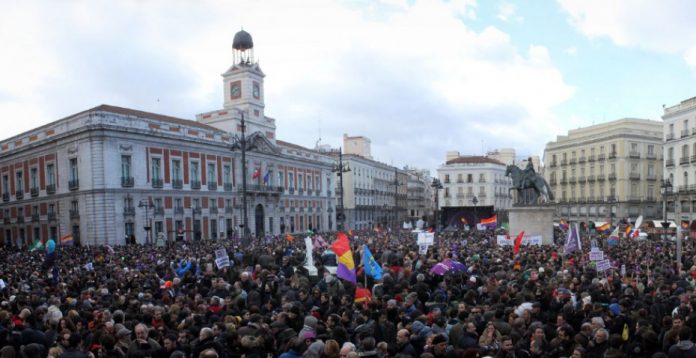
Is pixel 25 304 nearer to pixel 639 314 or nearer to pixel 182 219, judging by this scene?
pixel 639 314

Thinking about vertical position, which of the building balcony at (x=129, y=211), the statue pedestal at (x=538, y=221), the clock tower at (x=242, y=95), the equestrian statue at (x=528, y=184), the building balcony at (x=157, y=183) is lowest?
the statue pedestal at (x=538, y=221)

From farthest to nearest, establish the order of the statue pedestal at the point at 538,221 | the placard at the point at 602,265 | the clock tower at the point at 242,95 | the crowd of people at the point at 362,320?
the clock tower at the point at 242,95 → the statue pedestal at the point at 538,221 → the placard at the point at 602,265 → the crowd of people at the point at 362,320

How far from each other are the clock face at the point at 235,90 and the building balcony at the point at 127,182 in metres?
19.0

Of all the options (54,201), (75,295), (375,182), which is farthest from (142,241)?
(375,182)

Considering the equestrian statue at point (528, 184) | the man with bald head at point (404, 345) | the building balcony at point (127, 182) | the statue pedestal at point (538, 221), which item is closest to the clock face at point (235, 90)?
the building balcony at point (127, 182)

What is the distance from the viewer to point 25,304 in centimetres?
1070

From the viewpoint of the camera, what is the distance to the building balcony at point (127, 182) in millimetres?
40719

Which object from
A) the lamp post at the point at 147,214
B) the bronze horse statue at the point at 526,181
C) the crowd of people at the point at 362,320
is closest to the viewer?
the crowd of people at the point at 362,320

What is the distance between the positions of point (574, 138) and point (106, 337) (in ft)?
231

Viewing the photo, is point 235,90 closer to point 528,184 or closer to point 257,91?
point 257,91

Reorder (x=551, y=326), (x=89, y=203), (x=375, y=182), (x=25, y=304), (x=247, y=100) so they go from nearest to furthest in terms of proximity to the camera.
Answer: (x=551, y=326) < (x=25, y=304) < (x=89, y=203) < (x=247, y=100) < (x=375, y=182)

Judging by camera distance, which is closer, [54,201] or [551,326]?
[551,326]

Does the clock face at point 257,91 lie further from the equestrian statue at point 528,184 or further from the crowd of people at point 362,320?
the crowd of people at point 362,320

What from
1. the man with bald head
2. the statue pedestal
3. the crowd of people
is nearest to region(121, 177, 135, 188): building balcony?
the statue pedestal
